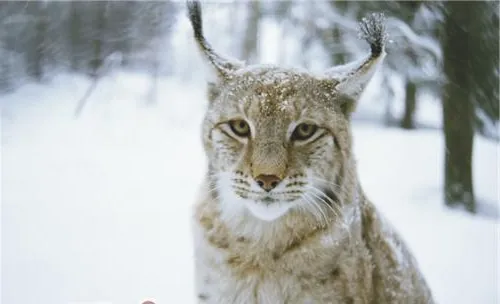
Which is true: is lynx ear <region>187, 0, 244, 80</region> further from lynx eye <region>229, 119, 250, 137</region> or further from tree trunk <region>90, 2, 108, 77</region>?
tree trunk <region>90, 2, 108, 77</region>

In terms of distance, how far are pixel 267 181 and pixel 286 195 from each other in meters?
0.06

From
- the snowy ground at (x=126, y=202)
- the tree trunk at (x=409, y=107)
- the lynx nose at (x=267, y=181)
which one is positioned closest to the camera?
the lynx nose at (x=267, y=181)

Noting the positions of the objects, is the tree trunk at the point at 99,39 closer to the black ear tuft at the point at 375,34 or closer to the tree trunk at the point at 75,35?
the tree trunk at the point at 75,35

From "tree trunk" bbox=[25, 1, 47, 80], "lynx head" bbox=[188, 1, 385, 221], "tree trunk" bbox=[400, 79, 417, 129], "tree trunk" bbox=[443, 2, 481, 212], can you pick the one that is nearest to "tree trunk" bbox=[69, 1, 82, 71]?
→ "tree trunk" bbox=[25, 1, 47, 80]

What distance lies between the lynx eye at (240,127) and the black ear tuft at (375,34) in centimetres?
36

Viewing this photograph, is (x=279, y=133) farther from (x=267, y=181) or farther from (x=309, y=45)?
(x=309, y=45)

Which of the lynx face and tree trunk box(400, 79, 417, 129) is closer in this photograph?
the lynx face

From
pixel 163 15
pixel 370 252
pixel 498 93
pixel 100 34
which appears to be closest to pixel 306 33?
pixel 163 15

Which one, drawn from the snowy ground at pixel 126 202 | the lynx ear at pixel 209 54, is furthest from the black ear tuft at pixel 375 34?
the snowy ground at pixel 126 202

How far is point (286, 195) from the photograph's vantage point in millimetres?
1389

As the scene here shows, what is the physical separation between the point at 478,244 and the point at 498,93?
0.91m

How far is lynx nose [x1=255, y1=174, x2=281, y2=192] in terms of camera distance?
1361 millimetres

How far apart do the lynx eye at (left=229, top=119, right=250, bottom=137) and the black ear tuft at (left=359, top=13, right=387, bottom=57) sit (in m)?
0.36

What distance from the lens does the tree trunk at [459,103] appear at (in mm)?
2832
